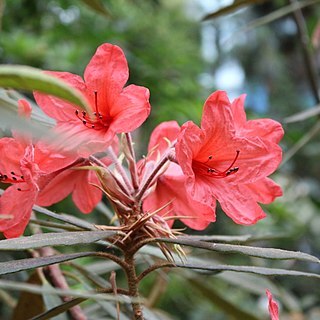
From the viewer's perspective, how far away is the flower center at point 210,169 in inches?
22.7

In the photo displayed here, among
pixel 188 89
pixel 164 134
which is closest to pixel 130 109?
pixel 164 134

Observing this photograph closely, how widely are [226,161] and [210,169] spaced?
0.8 inches

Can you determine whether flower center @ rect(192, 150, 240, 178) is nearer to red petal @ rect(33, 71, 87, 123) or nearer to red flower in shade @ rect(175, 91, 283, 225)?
red flower in shade @ rect(175, 91, 283, 225)

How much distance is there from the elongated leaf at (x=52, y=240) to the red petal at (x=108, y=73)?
130mm

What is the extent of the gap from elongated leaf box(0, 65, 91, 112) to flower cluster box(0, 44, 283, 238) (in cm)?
18

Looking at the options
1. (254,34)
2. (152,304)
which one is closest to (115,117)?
(152,304)

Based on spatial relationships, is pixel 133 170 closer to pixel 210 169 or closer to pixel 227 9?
pixel 210 169

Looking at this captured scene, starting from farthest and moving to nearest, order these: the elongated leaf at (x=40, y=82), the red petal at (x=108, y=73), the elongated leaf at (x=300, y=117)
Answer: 1. the elongated leaf at (x=300, y=117)
2. the red petal at (x=108, y=73)
3. the elongated leaf at (x=40, y=82)

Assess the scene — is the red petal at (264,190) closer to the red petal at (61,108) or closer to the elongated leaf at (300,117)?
the red petal at (61,108)

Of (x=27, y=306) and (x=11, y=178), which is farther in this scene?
(x=27, y=306)

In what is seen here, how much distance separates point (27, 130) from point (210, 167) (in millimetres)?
286

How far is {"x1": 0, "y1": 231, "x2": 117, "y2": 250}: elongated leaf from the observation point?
0.46 m

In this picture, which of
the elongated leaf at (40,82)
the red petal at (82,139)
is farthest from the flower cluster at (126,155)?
the elongated leaf at (40,82)

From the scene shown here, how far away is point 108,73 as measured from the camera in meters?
0.56
